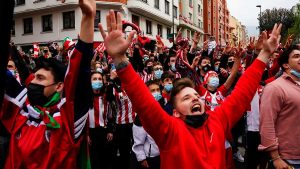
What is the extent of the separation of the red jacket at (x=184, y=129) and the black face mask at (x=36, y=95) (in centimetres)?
76

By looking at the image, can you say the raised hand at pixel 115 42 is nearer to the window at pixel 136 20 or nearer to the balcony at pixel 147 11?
the balcony at pixel 147 11

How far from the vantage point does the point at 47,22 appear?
95.8 feet

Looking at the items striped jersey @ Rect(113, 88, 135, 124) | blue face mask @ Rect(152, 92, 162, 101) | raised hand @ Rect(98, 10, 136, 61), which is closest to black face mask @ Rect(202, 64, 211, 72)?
striped jersey @ Rect(113, 88, 135, 124)

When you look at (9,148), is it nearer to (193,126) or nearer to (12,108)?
(12,108)

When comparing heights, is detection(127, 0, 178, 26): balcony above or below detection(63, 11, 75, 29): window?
above

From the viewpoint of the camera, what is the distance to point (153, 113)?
2146 millimetres

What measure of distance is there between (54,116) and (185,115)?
940mm

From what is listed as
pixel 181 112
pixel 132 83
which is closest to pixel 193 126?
pixel 181 112

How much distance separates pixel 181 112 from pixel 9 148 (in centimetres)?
126

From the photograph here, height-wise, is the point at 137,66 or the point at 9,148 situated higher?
the point at 137,66

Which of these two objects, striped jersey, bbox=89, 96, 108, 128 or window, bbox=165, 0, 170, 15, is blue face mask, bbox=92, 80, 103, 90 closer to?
striped jersey, bbox=89, 96, 108, 128

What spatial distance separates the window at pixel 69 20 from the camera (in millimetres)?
27344

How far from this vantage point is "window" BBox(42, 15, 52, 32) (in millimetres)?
28984

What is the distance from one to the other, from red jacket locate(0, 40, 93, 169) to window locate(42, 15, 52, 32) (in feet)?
91.7
